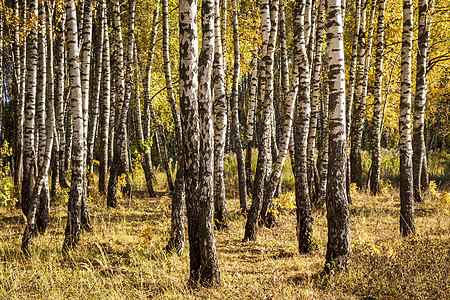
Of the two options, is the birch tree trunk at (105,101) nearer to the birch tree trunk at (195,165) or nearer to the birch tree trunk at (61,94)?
the birch tree trunk at (61,94)

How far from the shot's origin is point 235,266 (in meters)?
5.45

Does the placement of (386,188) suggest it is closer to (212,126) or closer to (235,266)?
(235,266)

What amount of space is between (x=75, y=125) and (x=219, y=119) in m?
2.58

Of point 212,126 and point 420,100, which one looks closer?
point 212,126

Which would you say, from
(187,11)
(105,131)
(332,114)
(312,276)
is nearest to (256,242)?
(312,276)

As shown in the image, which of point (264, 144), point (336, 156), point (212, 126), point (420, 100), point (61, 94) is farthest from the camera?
point (420, 100)

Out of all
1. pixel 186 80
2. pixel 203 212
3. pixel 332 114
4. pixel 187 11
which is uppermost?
pixel 187 11

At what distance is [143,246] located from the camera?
20.2ft

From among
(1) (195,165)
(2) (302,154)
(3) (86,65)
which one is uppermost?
(3) (86,65)

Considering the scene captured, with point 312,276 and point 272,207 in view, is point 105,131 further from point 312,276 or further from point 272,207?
point 312,276

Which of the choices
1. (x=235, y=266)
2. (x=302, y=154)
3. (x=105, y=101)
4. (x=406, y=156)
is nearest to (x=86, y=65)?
(x=105, y=101)

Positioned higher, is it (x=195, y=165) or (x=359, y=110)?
(x=359, y=110)

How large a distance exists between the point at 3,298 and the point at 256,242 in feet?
13.7

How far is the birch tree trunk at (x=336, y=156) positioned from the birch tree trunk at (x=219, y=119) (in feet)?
7.01
